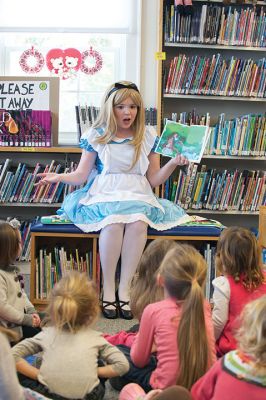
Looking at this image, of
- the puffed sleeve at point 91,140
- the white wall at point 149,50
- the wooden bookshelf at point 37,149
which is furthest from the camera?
the white wall at point 149,50

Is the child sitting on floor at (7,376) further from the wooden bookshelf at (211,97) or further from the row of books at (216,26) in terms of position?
the row of books at (216,26)

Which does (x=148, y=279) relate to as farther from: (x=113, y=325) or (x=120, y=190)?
(x=120, y=190)

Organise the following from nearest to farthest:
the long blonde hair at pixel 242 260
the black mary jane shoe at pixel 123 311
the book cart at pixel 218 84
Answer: the long blonde hair at pixel 242 260 → the black mary jane shoe at pixel 123 311 → the book cart at pixel 218 84

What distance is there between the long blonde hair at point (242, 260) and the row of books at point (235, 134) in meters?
1.98

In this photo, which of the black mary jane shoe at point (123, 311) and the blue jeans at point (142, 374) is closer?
the blue jeans at point (142, 374)

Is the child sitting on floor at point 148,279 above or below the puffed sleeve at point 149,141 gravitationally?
below

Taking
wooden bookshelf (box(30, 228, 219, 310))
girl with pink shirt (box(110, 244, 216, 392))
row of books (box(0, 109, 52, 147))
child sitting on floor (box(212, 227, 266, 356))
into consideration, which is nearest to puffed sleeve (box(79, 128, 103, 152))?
wooden bookshelf (box(30, 228, 219, 310))

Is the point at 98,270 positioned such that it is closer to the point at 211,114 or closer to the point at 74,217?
the point at 74,217

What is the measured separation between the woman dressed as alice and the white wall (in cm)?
93

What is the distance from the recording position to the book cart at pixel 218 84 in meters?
3.69

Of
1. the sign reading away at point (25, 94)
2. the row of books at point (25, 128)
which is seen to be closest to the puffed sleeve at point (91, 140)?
the row of books at point (25, 128)

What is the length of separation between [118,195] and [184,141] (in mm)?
504

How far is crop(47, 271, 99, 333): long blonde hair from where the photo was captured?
1.42 metres

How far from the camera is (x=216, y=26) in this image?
3684 mm
